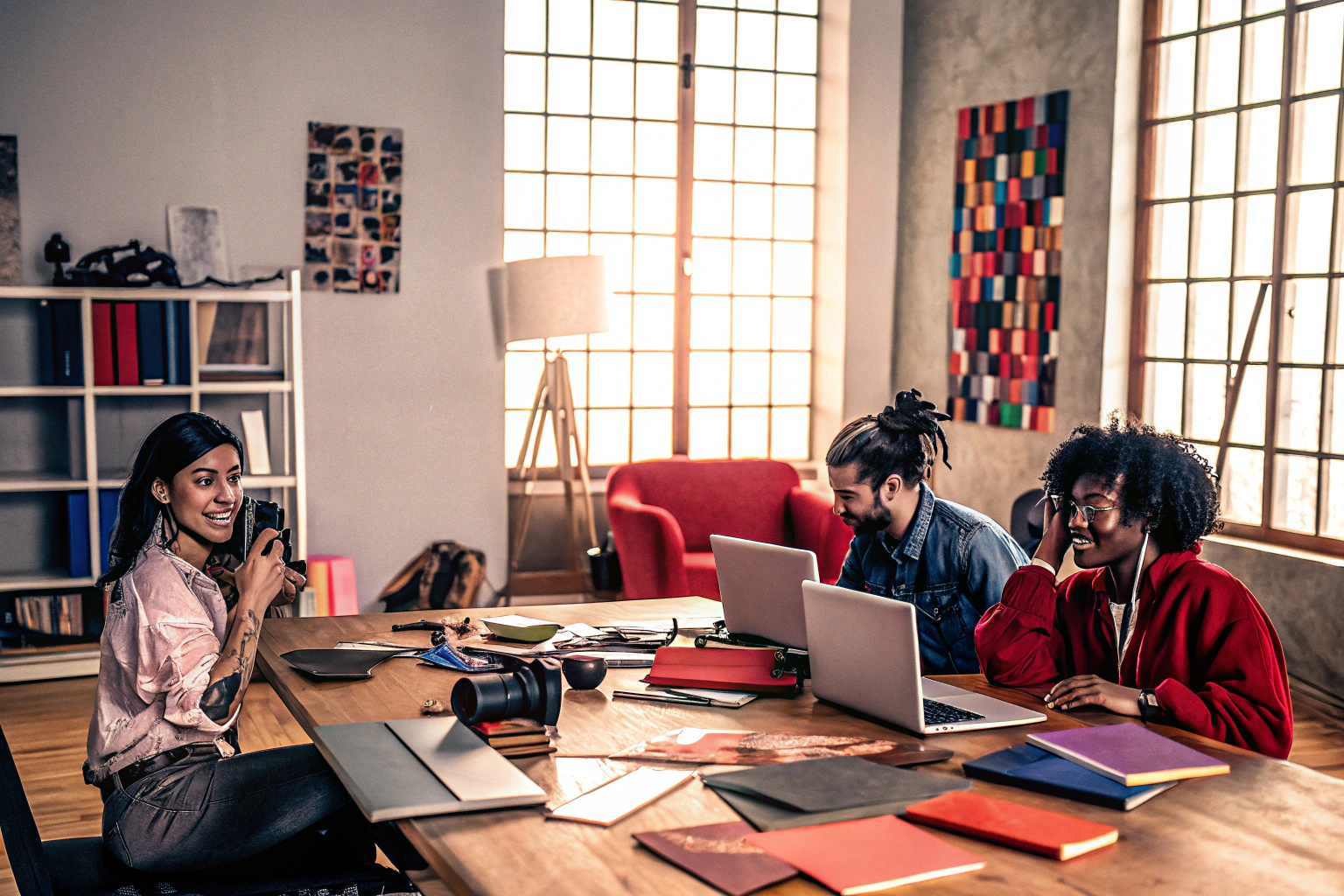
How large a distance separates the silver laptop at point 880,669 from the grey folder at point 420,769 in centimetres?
61

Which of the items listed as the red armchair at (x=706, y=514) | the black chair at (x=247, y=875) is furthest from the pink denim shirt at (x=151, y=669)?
the red armchair at (x=706, y=514)

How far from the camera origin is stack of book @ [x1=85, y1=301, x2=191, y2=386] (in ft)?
17.0

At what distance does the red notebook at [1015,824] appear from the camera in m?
1.53

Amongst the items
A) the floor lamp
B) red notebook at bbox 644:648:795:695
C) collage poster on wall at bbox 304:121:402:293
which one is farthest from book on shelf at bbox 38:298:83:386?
red notebook at bbox 644:648:795:695

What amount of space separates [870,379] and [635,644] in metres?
4.50

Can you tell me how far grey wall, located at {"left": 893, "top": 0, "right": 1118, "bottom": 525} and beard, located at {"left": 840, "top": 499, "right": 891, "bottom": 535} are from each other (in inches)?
125

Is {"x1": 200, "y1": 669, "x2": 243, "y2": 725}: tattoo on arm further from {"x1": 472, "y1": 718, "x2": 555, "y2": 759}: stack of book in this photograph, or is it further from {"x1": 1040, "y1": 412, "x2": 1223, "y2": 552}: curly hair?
{"x1": 1040, "y1": 412, "x2": 1223, "y2": 552}: curly hair

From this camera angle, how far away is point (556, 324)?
5.99 m

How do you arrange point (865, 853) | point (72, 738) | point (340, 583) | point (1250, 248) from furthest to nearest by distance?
point (340, 583)
point (1250, 248)
point (72, 738)
point (865, 853)

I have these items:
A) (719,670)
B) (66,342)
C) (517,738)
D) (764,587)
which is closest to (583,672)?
(719,670)

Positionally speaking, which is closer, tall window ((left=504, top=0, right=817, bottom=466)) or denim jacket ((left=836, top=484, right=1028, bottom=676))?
denim jacket ((left=836, top=484, right=1028, bottom=676))

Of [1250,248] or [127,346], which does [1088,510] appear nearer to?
[1250,248]

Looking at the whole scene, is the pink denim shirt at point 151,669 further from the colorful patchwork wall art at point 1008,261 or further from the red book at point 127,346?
the colorful patchwork wall art at point 1008,261

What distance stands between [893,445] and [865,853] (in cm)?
157
